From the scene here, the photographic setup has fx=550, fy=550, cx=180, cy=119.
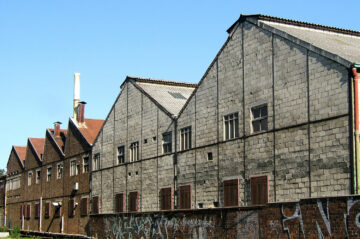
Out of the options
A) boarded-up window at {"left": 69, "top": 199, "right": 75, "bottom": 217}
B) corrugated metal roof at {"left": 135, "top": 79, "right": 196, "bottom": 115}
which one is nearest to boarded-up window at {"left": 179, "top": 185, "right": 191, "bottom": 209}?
corrugated metal roof at {"left": 135, "top": 79, "right": 196, "bottom": 115}

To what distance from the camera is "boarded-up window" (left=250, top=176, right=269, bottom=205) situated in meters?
24.6

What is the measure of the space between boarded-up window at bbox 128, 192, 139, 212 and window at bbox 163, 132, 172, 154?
4026mm

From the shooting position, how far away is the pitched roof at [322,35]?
23.6 m

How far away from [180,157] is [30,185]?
29450 mm

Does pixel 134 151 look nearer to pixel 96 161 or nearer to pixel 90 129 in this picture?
pixel 96 161

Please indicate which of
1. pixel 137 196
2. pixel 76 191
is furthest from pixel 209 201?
pixel 76 191

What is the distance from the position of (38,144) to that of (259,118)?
121ft

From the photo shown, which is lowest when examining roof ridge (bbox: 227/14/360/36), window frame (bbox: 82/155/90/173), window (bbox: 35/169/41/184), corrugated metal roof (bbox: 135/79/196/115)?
window (bbox: 35/169/41/184)

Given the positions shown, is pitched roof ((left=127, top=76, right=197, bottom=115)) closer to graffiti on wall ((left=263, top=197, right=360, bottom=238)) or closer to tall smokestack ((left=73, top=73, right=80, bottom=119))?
graffiti on wall ((left=263, top=197, right=360, bottom=238))

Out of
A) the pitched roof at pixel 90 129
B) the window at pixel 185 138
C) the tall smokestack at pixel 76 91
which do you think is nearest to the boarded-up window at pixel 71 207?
the pitched roof at pixel 90 129

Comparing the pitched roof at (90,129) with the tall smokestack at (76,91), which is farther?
the tall smokestack at (76,91)

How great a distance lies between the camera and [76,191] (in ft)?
145

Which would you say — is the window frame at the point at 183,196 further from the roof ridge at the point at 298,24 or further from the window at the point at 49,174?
the window at the point at 49,174

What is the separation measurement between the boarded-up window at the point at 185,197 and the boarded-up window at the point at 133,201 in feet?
16.8
